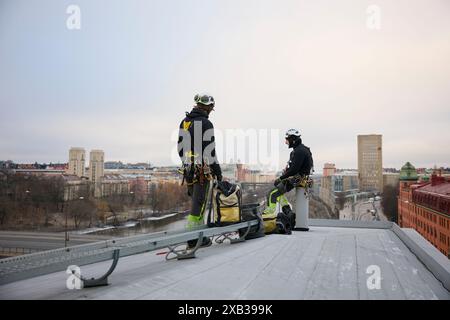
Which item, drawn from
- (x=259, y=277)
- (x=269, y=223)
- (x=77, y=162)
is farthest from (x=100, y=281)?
(x=77, y=162)

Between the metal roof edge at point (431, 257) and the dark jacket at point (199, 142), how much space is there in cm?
340

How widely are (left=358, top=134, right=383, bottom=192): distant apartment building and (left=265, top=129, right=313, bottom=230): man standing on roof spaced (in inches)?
2650

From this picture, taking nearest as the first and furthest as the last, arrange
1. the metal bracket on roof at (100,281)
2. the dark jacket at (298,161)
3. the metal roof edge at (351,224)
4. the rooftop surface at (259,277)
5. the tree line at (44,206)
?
the rooftop surface at (259,277)
the metal bracket on roof at (100,281)
the dark jacket at (298,161)
the metal roof edge at (351,224)
the tree line at (44,206)

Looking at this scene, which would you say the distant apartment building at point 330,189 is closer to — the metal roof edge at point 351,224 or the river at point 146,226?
the river at point 146,226

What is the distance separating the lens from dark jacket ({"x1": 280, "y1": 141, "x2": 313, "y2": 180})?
9164 millimetres

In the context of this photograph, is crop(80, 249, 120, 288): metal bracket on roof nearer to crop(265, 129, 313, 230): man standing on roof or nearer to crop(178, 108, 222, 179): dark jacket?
crop(178, 108, 222, 179): dark jacket

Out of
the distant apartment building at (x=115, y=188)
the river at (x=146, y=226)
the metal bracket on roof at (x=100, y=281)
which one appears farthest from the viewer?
the distant apartment building at (x=115, y=188)

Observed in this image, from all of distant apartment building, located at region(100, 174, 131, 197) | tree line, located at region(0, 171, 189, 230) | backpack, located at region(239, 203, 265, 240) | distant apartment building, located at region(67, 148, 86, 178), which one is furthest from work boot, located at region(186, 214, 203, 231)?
distant apartment building, located at region(67, 148, 86, 178)

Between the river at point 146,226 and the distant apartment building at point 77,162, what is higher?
the distant apartment building at point 77,162

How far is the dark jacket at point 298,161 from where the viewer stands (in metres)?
9.16

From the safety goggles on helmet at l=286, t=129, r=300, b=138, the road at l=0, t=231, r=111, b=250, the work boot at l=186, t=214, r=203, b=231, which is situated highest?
the safety goggles on helmet at l=286, t=129, r=300, b=138

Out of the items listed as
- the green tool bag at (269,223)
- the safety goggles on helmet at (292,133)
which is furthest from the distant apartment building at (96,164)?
the green tool bag at (269,223)
